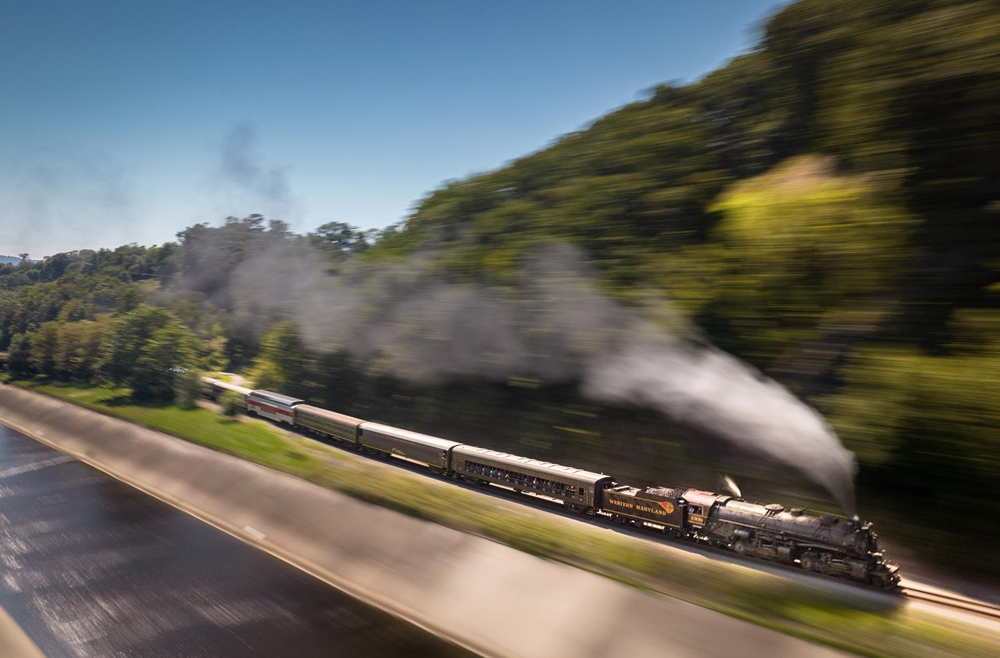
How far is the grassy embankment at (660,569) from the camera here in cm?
1373

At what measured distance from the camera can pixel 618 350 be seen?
2672cm

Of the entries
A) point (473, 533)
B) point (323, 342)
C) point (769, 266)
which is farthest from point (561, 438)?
point (323, 342)

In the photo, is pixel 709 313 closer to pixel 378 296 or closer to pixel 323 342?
pixel 378 296

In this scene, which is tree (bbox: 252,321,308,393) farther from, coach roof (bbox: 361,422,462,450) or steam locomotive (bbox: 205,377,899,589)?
steam locomotive (bbox: 205,377,899,589)

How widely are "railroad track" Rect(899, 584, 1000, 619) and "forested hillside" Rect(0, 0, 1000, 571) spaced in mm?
1996

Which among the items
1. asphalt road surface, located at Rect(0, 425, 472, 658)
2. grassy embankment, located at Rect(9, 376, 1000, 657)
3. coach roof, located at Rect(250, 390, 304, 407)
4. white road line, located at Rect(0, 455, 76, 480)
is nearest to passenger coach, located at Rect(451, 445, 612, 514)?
grassy embankment, located at Rect(9, 376, 1000, 657)

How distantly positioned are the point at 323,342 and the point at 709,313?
28969 millimetres

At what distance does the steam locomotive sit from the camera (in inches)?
625

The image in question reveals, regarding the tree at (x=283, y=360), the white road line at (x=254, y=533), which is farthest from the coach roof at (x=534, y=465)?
the tree at (x=283, y=360)

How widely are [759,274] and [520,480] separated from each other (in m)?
12.8

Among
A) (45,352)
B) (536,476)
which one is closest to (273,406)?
(536,476)

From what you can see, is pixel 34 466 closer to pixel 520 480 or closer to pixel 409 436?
pixel 409 436

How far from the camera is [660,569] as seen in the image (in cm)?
1755

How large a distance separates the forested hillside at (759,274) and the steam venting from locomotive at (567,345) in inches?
8.4
